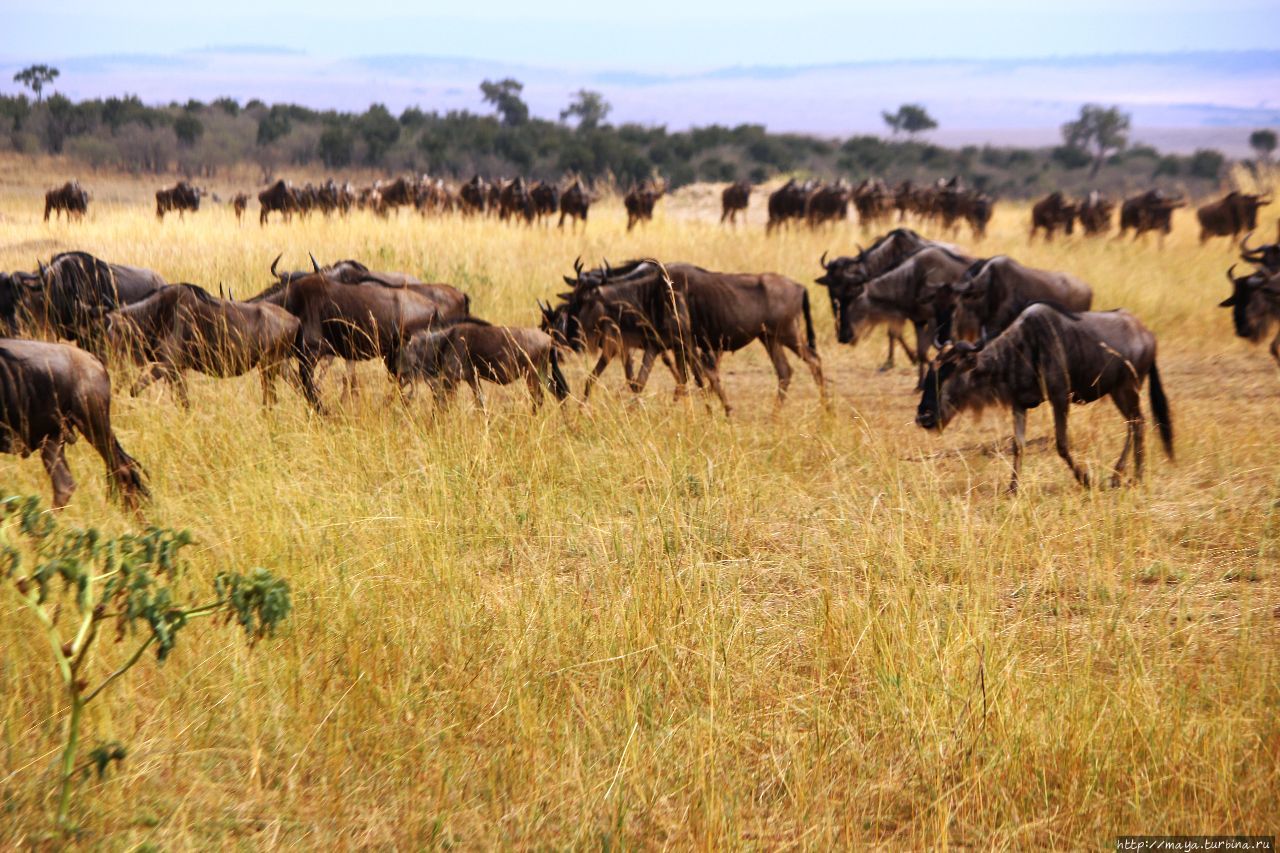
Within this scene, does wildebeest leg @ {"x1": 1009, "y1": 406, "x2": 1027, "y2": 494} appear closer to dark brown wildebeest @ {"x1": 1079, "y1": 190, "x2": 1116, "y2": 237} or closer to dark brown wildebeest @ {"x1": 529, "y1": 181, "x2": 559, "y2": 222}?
dark brown wildebeest @ {"x1": 1079, "y1": 190, "x2": 1116, "y2": 237}

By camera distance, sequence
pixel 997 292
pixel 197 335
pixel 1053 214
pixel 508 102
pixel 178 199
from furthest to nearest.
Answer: pixel 508 102, pixel 178 199, pixel 1053 214, pixel 997 292, pixel 197 335

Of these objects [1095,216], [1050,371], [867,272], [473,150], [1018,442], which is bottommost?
[1018,442]

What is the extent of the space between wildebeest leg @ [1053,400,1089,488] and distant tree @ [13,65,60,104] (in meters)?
40.9

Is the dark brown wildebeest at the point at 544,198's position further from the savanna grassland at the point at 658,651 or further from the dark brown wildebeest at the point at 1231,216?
the savanna grassland at the point at 658,651

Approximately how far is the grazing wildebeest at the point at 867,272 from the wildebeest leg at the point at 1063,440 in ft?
11.6

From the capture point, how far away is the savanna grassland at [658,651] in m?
2.98

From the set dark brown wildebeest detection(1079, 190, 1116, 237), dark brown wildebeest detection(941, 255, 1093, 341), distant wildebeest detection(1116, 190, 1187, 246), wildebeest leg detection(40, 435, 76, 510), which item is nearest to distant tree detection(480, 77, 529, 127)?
dark brown wildebeest detection(1079, 190, 1116, 237)

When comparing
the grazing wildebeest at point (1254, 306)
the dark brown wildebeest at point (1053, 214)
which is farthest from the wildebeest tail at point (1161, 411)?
the dark brown wildebeest at point (1053, 214)

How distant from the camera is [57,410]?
4930 millimetres

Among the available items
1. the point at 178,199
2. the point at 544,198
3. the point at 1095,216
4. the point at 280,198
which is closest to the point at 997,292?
the point at 1095,216

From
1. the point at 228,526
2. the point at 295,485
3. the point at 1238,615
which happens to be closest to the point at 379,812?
the point at 228,526

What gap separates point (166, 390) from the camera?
7074mm

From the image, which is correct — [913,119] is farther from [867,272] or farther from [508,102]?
[867,272]

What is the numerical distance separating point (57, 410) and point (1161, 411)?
579 centimetres
